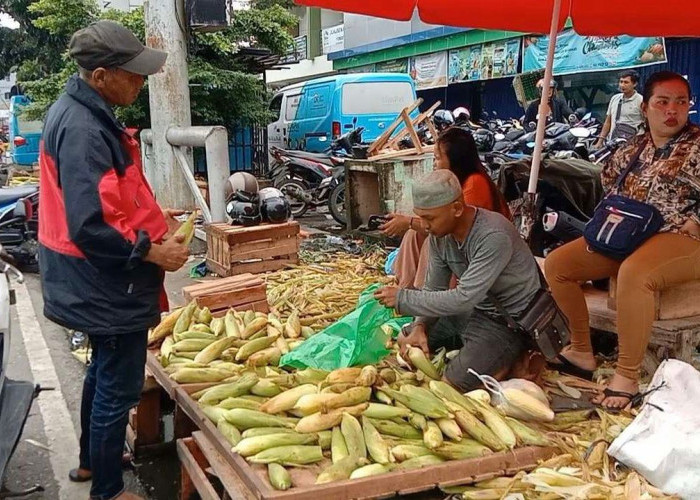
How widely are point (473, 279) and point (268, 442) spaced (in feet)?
4.18

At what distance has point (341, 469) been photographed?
2750 mm

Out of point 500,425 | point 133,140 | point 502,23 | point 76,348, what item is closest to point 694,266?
point 500,425

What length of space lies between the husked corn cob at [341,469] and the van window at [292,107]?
12.8 metres

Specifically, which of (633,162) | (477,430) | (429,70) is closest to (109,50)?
(477,430)

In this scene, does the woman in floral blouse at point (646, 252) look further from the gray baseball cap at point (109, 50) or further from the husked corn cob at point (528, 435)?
the gray baseball cap at point (109, 50)

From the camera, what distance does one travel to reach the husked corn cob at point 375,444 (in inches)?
112

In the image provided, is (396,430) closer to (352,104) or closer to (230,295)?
(230,295)

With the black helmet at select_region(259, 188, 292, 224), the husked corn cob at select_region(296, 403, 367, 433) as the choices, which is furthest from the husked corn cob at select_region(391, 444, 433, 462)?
the black helmet at select_region(259, 188, 292, 224)

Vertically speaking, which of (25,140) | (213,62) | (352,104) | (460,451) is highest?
(213,62)

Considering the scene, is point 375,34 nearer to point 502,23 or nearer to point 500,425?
point 502,23

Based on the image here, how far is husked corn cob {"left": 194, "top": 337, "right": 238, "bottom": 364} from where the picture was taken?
3.88 meters

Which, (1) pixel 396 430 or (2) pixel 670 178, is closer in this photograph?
(1) pixel 396 430

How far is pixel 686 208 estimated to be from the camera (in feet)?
12.3

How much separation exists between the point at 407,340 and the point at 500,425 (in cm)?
99
